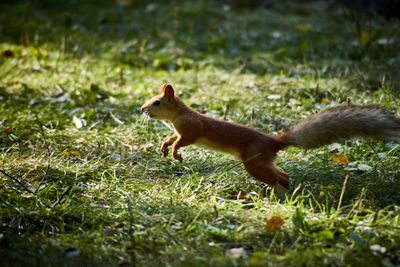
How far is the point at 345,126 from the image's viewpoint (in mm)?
2299

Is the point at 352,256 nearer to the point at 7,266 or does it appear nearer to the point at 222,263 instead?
the point at 222,263

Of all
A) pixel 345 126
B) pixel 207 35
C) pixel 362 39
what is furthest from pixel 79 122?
pixel 362 39

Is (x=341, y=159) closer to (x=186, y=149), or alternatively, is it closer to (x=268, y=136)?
(x=268, y=136)

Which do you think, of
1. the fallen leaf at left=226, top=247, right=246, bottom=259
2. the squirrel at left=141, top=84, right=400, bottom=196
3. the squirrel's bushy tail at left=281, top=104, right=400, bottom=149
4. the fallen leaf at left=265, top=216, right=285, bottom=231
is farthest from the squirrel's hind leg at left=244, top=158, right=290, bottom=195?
the fallen leaf at left=226, top=247, right=246, bottom=259

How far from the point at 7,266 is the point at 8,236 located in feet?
0.79

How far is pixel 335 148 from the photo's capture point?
2889 mm

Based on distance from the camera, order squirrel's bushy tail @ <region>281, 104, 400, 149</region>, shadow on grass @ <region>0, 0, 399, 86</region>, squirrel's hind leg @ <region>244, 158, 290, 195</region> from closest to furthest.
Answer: squirrel's bushy tail @ <region>281, 104, 400, 149</region> < squirrel's hind leg @ <region>244, 158, 290, 195</region> < shadow on grass @ <region>0, 0, 399, 86</region>

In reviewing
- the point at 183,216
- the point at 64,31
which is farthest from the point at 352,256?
the point at 64,31

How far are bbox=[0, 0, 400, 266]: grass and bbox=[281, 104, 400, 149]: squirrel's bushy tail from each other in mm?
296

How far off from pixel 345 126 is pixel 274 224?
28.8 inches

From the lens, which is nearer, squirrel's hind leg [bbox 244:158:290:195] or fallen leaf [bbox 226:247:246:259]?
fallen leaf [bbox 226:247:246:259]

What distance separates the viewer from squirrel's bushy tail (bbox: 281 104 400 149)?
2.24 metres

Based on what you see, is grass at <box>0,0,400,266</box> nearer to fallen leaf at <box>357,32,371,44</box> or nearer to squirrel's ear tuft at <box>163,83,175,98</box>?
fallen leaf at <box>357,32,371,44</box>

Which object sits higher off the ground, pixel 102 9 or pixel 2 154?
pixel 102 9
